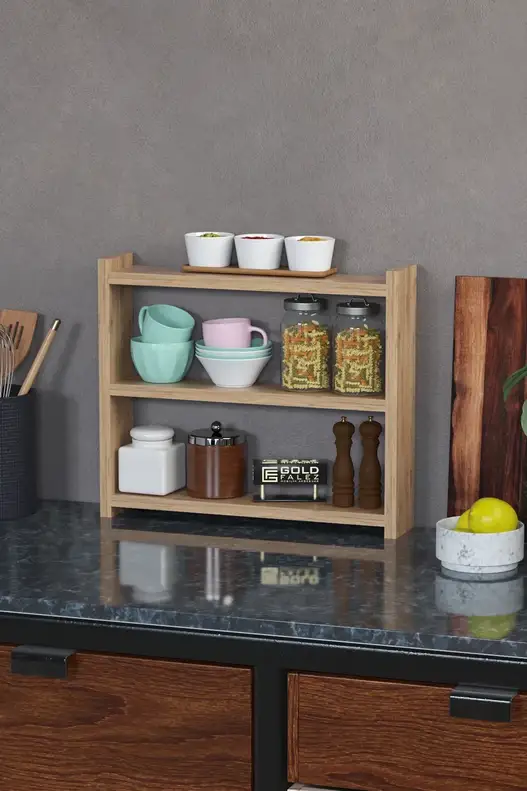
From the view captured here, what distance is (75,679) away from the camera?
6.69 ft

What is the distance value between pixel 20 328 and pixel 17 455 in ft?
0.99

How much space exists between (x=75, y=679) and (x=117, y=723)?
0.31 feet

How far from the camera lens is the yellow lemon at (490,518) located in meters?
2.23

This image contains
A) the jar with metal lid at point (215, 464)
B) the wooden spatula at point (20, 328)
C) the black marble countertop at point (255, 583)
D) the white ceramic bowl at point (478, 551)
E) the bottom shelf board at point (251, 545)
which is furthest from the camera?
the wooden spatula at point (20, 328)

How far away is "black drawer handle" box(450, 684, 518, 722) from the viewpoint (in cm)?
184

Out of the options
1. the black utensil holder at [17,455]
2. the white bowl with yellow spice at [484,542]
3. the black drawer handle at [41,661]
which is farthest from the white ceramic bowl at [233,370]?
the black drawer handle at [41,661]

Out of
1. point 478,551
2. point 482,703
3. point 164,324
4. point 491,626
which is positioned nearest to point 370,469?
point 478,551

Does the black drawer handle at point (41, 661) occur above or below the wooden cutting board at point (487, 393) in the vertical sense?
below

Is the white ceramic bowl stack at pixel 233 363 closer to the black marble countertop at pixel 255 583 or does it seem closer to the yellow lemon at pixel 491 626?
the black marble countertop at pixel 255 583

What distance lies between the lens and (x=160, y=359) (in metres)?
2.57

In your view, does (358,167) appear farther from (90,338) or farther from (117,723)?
(117,723)

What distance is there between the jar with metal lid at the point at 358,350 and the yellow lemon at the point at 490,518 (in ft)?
1.17

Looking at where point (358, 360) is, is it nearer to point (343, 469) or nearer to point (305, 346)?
point (305, 346)

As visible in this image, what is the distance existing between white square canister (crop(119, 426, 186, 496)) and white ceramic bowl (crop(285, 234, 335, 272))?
44 centimetres
